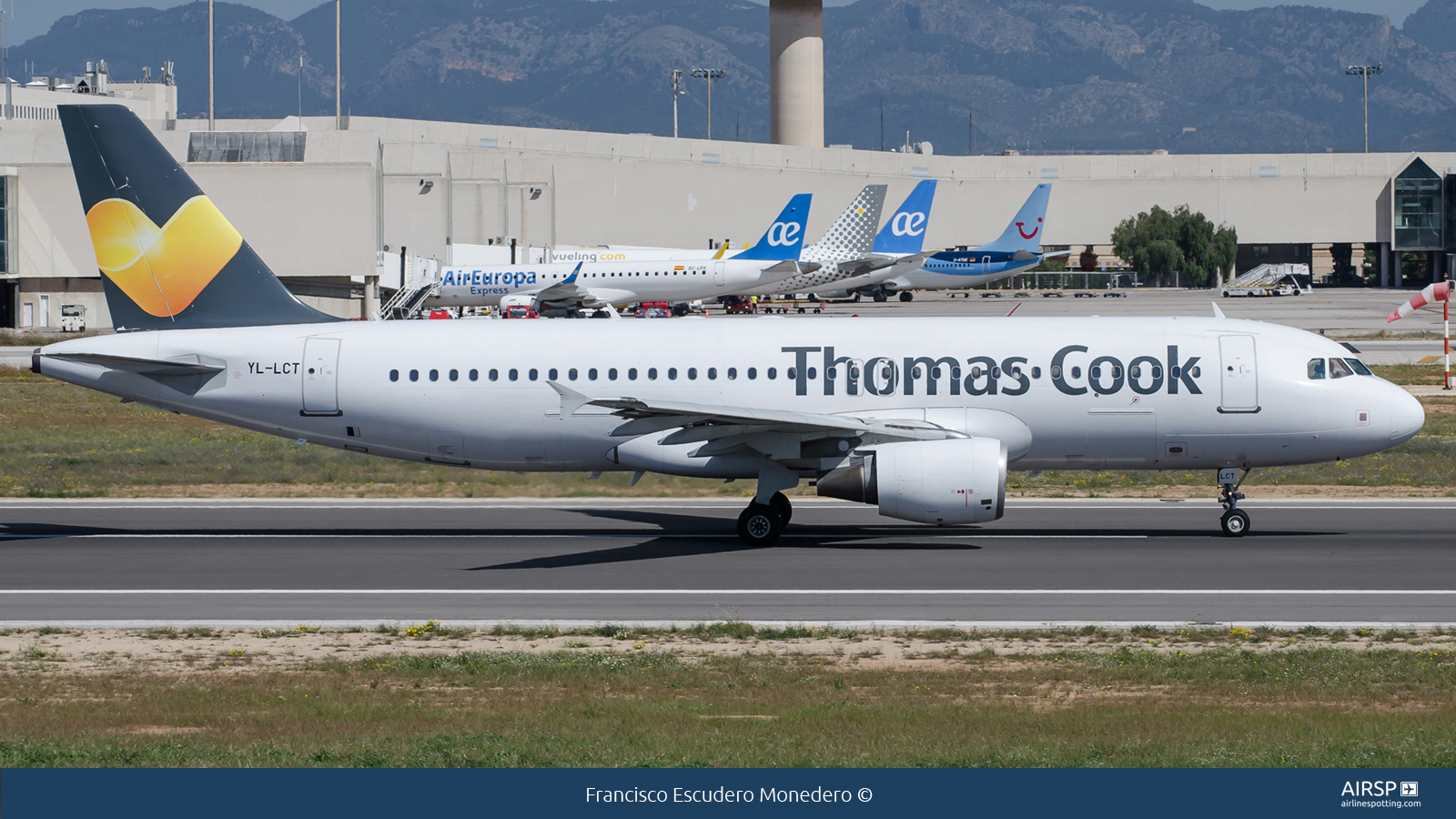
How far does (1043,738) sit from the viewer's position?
12.8m

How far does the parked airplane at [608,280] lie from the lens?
3649 inches

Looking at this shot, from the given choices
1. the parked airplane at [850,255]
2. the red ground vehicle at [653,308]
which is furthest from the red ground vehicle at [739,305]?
the parked airplane at [850,255]

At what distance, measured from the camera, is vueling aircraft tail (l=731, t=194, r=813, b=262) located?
315ft

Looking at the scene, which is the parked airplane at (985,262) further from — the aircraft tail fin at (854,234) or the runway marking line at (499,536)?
the runway marking line at (499,536)

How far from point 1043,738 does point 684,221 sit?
148 m

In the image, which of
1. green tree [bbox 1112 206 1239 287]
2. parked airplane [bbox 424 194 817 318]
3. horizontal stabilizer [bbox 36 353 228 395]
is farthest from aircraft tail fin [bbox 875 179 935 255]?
horizontal stabilizer [bbox 36 353 228 395]

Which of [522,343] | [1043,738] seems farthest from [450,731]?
[522,343]

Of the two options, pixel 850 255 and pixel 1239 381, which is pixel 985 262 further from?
pixel 1239 381

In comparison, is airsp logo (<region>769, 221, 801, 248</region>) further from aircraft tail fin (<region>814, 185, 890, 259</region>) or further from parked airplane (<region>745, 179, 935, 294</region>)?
aircraft tail fin (<region>814, 185, 890, 259</region>)

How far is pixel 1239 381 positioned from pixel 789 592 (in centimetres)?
926

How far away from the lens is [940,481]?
2302cm

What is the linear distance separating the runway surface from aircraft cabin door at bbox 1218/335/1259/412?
240 cm

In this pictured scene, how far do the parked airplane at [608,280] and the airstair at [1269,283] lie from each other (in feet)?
187

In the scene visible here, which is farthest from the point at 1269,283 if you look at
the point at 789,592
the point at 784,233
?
the point at 789,592
